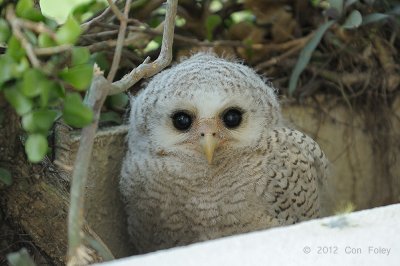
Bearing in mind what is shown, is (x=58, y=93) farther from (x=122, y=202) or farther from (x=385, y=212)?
Result: (x=122, y=202)

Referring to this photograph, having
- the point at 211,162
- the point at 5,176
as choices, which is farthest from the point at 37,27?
the point at 211,162

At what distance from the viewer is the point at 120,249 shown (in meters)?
3.17

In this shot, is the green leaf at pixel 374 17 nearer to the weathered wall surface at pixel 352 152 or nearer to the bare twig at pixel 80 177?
the weathered wall surface at pixel 352 152

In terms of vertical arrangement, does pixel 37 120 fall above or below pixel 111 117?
above

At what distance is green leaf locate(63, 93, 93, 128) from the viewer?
1.54 m

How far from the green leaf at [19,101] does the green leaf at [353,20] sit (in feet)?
6.31

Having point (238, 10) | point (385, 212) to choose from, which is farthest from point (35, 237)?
point (238, 10)

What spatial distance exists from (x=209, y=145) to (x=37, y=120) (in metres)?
1.12

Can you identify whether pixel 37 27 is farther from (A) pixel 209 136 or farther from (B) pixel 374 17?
(B) pixel 374 17

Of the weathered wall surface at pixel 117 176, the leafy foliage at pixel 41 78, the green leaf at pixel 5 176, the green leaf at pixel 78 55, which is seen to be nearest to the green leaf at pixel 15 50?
the leafy foliage at pixel 41 78

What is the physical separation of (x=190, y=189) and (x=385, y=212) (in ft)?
4.01

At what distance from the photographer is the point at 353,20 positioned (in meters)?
3.16

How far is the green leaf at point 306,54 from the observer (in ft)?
10.8

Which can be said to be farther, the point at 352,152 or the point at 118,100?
the point at 352,152
